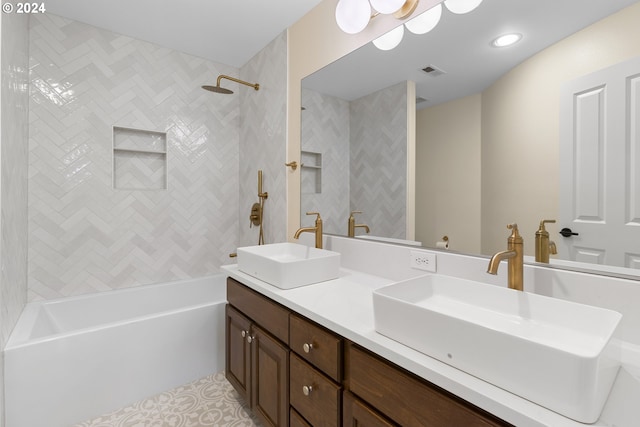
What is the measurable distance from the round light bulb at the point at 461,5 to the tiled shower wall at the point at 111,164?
2263mm

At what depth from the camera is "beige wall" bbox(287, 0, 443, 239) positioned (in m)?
1.76

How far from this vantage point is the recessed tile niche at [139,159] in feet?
8.34

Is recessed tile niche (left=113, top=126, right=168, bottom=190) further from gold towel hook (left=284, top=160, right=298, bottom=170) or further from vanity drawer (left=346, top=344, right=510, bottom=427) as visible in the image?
vanity drawer (left=346, top=344, right=510, bottom=427)

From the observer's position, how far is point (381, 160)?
1680 mm

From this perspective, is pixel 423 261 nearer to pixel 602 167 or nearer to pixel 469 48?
pixel 602 167

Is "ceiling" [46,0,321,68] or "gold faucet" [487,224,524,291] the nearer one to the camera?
"gold faucet" [487,224,524,291]

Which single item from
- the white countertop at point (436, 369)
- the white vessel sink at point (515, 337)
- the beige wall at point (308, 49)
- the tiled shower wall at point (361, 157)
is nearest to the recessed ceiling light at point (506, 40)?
the tiled shower wall at point (361, 157)

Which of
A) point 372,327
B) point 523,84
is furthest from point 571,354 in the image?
point 523,84

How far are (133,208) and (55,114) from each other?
2.77 ft

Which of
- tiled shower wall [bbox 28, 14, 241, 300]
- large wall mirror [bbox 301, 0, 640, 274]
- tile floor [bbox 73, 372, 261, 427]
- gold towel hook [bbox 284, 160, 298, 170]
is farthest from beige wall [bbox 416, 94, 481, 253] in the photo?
tiled shower wall [bbox 28, 14, 241, 300]

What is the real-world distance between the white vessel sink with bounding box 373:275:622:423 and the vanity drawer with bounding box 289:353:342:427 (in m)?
0.32

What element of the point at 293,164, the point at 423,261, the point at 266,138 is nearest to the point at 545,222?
the point at 423,261

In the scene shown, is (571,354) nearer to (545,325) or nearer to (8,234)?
(545,325)

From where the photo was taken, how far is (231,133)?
307cm
